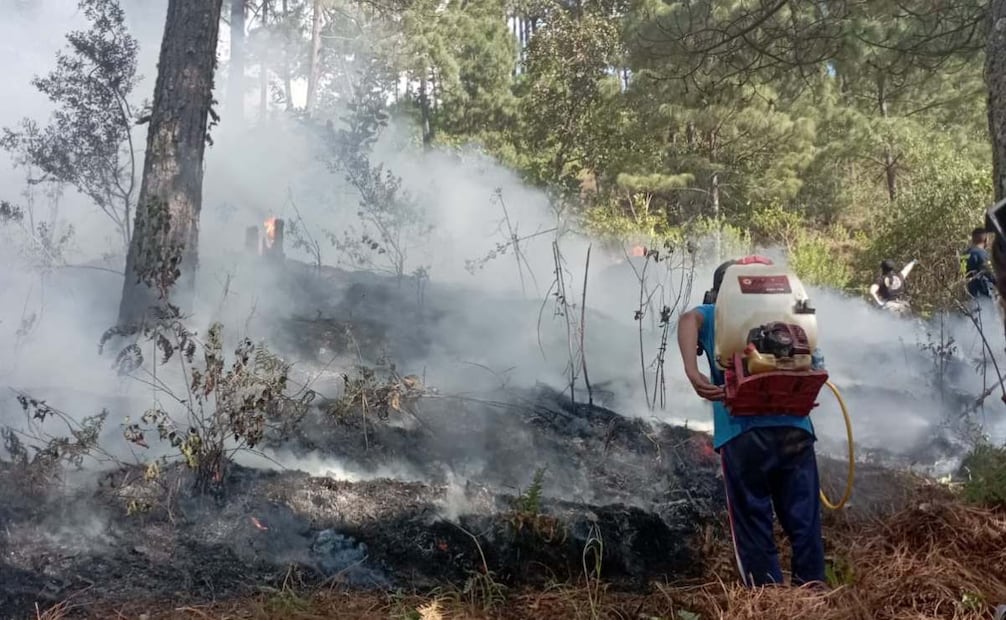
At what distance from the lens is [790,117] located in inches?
547

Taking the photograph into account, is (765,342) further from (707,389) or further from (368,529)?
(368,529)

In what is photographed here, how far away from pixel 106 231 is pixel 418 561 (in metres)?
8.69

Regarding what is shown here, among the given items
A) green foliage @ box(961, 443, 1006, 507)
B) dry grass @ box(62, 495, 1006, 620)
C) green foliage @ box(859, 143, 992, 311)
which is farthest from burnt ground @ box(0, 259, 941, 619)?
green foliage @ box(859, 143, 992, 311)

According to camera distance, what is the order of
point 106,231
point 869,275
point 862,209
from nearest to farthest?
point 106,231 < point 869,275 < point 862,209

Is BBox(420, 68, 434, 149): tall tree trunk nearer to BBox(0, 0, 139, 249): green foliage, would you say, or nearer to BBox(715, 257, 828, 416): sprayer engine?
BBox(0, 0, 139, 249): green foliage

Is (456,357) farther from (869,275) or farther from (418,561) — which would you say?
(869,275)

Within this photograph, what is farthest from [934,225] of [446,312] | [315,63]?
[315,63]

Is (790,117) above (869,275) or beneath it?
above

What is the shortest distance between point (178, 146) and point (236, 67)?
13597mm

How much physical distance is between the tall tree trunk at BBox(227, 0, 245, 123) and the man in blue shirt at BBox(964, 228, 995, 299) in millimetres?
14691

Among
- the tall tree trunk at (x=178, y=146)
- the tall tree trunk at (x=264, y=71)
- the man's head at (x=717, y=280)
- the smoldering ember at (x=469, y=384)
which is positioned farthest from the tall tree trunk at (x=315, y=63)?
the man's head at (x=717, y=280)

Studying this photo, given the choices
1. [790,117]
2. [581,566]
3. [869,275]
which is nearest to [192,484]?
[581,566]

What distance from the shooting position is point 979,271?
19.9 feet

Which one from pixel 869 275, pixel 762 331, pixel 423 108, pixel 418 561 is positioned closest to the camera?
pixel 762 331
